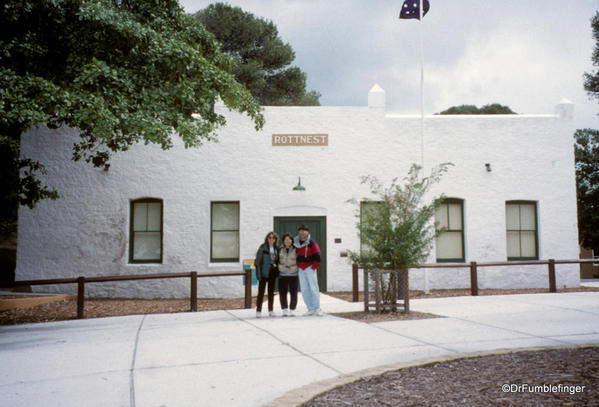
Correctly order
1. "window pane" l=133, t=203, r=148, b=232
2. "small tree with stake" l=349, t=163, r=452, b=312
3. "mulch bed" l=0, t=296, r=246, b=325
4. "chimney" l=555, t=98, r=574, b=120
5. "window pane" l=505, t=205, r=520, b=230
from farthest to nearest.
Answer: "chimney" l=555, t=98, r=574, b=120
"window pane" l=505, t=205, r=520, b=230
"window pane" l=133, t=203, r=148, b=232
"mulch bed" l=0, t=296, r=246, b=325
"small tree with stake" l=349, t=163, r=452, b=312

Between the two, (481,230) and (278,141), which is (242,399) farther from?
(481,230)

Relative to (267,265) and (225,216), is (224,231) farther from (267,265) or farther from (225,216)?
(267,265)

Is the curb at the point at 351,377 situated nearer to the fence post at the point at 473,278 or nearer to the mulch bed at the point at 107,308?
the fence post at the point at 473,278

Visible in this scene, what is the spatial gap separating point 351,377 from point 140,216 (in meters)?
11.1

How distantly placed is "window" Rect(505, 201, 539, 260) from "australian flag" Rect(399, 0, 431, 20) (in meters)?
6.21

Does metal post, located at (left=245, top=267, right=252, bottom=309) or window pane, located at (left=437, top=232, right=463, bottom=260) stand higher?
window pane, located at (left=437, top=232, right=463, bottom=260)

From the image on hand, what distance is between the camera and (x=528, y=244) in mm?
15070

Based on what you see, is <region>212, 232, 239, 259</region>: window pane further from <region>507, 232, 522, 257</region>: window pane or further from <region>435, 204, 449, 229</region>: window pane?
<region>507, 232, 522, 257</region>: window pane

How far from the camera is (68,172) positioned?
14.4 metres

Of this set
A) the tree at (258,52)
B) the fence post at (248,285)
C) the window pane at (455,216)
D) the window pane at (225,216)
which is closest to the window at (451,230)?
the window pane at (455,216)

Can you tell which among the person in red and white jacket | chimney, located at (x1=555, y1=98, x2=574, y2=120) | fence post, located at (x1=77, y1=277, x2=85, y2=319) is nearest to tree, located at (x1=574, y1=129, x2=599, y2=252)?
chimney, located at (x1=555, y1=98, x2=574, y2=120)

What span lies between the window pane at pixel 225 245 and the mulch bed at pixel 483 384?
9777 millimetres

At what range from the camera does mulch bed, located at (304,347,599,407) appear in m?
4.01

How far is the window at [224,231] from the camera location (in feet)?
47.4
